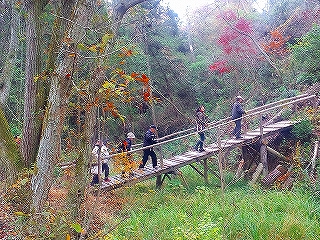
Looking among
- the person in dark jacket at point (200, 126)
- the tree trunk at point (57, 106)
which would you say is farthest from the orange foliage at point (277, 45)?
the tree trunk at point (57, 106)

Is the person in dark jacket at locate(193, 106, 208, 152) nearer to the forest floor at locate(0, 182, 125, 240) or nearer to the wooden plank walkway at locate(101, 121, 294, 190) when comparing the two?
the wooden plank walkway at locate(101, 121, 294, 190)

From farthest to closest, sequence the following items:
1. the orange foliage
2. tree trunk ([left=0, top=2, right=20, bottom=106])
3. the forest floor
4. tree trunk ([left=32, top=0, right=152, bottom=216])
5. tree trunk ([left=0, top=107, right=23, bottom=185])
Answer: the orange foliage → tree trunk ([left=0, top=2, right=20, bottom=106]) → the forest floor → tree trunk ([left=0, top=107, right=23, bottom=185]) → tree trunk ([left=32, top=0, right=152, bottom=216])

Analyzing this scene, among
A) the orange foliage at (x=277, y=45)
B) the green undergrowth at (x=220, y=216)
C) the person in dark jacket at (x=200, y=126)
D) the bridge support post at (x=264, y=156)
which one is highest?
the orange foliage at (x=277, y=45)

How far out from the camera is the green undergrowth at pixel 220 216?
6.13 meters

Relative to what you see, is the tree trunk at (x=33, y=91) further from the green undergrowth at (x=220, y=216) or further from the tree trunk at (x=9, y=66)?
the tree trunk at (x=9, y=66)

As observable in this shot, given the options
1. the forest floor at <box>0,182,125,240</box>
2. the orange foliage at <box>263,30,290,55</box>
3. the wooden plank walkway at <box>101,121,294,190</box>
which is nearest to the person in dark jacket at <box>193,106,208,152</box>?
the wooden plank walkway at <box>101,121,294,190</box>

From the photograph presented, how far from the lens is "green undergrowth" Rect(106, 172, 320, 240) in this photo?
6133 mm

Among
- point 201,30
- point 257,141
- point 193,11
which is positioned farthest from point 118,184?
point 193,11

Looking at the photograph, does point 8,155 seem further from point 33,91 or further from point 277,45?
point 277,45

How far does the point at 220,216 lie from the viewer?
7.36m

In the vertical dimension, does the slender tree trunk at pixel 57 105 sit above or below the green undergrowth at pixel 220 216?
above

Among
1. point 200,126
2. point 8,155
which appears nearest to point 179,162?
point 200,126

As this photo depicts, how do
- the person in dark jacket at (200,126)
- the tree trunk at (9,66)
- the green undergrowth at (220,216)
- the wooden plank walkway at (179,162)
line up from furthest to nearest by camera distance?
1. the person in dark jacket at (200,126)
2. the wooden plank walkway at (179,162)
3. the tree trunk at (9,66)
4. the green undergrowth at (220,216)

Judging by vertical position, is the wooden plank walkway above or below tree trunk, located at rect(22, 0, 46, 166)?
below
